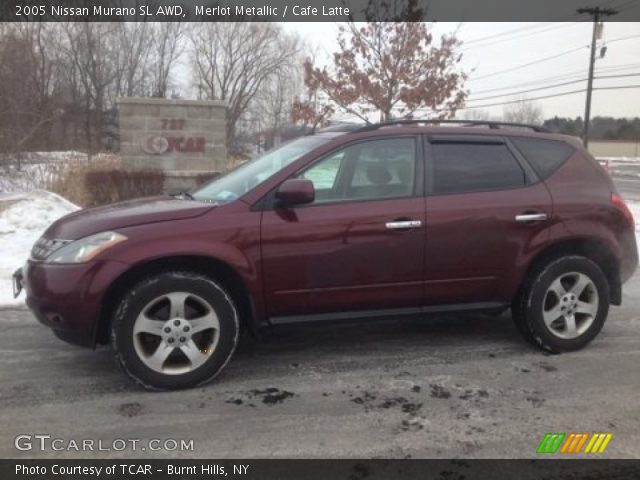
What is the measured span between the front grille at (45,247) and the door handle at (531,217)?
3.16 meters

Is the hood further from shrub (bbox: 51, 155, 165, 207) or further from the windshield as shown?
shrub (bbox: 51, 155, 165, 207)

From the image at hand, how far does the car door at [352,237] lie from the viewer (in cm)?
383

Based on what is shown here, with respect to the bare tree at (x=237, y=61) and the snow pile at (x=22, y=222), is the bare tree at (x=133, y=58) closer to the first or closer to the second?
the bare tree at (x=237, y=61)

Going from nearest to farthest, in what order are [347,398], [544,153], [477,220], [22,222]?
[347,398] → [477,220] → [544,153] → [22,222]

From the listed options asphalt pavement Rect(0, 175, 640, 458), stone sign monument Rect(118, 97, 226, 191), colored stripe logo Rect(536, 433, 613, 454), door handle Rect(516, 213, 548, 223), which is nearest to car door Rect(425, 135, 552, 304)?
door handle Rect(516, 213, 548, 223)

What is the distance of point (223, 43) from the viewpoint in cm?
4991

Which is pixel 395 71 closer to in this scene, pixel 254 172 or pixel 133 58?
pixel 254 172

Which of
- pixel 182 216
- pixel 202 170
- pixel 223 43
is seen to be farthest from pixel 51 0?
pixel 223 43

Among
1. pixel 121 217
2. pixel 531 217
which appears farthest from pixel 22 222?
pixel 531 217

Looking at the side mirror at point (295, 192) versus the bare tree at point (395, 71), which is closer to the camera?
the side mirror at point (295, 192)

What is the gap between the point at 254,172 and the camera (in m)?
4.30

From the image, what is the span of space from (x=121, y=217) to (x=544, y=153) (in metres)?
3.26

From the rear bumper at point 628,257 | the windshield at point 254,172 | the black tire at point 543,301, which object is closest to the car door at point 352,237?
the windshield at point 254,172

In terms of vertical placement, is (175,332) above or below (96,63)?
below
